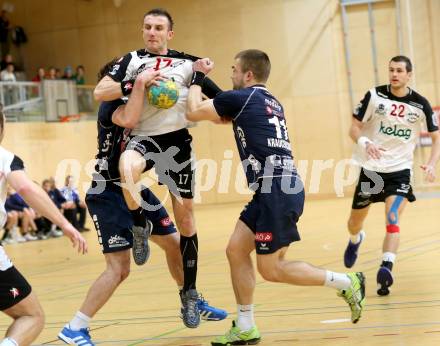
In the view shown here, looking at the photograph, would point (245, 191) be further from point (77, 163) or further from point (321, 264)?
point (321, 264)

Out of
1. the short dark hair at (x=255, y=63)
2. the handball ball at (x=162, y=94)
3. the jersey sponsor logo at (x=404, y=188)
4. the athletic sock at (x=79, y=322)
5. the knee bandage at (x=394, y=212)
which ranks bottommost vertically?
the athletic sock at (x=79, y=322)

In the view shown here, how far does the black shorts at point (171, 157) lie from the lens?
6606 millimetres

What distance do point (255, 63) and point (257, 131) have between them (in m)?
0.54

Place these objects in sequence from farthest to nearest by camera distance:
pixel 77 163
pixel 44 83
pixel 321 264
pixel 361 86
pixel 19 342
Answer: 1. pixel 361 86
2. pixel 77 163
3. pixel 44 83
4. pixel 321 264
5. pixel 19 342

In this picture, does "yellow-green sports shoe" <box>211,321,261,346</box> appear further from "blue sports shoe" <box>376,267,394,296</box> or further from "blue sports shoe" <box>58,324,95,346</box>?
"blue sports shoe" <box>376,267,394,296</box>

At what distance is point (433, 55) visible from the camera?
26.7 metres

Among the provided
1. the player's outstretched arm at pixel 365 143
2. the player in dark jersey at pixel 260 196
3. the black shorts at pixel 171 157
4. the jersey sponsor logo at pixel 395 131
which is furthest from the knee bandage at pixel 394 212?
the black shorts at pixel 171 157

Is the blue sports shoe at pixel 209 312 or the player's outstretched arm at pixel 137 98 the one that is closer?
the player's outstretched arm at pixel 137 98

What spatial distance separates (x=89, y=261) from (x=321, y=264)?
4719mm

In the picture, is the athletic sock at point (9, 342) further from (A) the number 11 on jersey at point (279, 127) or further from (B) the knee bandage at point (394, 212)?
(B) the knee bandage at point (394, 212)

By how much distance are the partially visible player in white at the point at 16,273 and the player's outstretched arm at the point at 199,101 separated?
69.3 inches

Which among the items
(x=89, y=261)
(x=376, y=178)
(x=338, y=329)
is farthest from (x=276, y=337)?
(x=89, y=261)

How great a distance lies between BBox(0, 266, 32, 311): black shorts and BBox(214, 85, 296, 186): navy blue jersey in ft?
6.68

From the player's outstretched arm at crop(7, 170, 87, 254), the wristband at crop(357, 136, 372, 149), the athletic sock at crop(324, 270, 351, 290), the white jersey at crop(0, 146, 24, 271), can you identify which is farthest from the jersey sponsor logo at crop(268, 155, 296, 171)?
the wristband at crop(357, 136, 372, 149)
